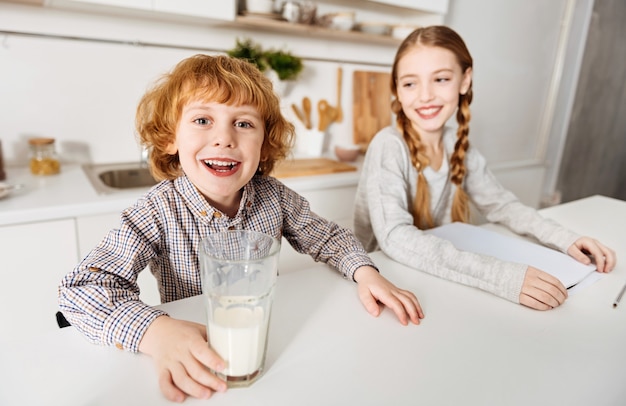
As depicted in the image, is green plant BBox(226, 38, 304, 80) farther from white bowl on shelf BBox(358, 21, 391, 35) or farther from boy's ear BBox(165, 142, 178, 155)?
boy's ear BBox(165, 142, 178, 155)

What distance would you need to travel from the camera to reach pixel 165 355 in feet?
1.73

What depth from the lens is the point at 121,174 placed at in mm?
1760

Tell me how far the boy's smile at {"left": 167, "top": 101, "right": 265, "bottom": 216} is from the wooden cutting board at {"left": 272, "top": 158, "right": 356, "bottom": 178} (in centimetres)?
86

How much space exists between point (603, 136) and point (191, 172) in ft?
12.0

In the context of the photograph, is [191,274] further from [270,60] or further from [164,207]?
[270,60]

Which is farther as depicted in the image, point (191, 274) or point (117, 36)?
point (117, 36)

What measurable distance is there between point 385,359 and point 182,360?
9.9 inches

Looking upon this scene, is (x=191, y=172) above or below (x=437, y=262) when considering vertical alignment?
above

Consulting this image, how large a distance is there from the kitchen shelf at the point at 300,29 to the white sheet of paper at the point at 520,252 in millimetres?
1127

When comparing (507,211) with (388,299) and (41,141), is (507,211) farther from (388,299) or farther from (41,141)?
(41,141)

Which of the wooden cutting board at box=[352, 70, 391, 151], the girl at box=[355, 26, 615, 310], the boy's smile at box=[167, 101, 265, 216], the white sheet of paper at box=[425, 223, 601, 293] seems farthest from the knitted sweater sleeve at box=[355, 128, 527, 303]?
the wooden cutting board at box=[352, 70, 391, 151]

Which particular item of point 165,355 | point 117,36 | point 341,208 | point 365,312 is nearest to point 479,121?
point 341,208

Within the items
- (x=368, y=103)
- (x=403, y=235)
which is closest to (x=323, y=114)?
(x=368, y=103)

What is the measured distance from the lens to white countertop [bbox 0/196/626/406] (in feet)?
1.65
